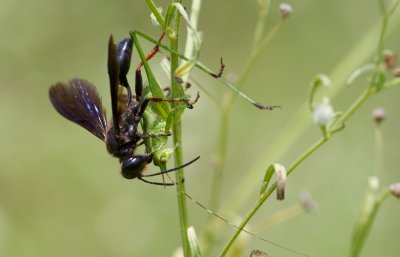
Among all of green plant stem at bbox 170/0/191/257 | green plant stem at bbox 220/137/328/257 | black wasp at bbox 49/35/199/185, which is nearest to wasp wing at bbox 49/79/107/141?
black wasp at bbox 49/35/199/185

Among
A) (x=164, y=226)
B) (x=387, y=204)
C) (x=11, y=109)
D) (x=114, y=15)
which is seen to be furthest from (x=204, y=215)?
(x=114, y=15)

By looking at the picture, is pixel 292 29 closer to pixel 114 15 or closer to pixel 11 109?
pixel 114 15

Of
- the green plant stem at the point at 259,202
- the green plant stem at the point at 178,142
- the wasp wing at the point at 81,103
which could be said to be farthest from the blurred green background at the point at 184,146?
the green plant stem at the point at 259,202

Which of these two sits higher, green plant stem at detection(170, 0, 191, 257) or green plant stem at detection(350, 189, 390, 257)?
green plant stem at detection(350, 189, 390, 257)

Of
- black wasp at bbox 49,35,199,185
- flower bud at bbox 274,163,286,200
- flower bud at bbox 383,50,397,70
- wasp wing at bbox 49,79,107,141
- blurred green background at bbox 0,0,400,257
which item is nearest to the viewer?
flower bud at bbox 274,163,286,200

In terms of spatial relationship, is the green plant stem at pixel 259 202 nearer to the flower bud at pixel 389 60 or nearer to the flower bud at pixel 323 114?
the flower bud at pixel 323 114

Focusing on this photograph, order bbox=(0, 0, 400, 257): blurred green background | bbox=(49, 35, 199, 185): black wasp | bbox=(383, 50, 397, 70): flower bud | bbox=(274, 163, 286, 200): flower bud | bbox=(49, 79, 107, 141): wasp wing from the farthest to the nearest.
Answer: bbox=(0, 0, 400, 257): blurred green background, bbox=(49, 79, 107, 141): wasp wing, bbox=(383, 50, 397, 70): flower bud, bbox=(49, 35, 199, 185): black wasp, bbox=(274, 163, 286, 200): flower bud

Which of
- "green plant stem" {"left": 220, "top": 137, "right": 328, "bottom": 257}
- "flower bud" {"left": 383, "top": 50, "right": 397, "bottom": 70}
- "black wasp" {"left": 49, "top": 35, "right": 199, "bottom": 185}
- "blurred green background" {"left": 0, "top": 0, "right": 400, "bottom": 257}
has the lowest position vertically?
"green plant stem" {"left": 220, "top": 137, "right": 328, "bottom": 257}

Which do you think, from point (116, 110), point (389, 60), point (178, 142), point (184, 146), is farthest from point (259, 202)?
point (184, 146)

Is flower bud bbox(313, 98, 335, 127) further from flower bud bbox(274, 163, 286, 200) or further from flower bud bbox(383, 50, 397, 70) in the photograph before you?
flower bud bbox(383, 50, 397, 70)
